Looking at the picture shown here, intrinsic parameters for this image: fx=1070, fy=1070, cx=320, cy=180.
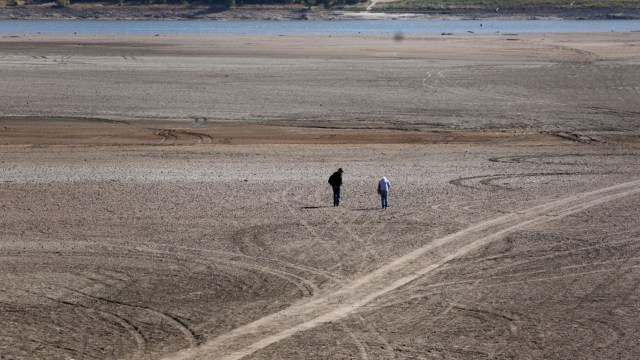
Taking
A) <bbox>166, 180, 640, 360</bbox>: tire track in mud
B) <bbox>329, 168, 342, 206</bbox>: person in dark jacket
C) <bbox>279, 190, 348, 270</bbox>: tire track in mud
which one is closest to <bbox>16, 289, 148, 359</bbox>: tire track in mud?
<bbox>166, 180, 640, 360</bbox>: tire track in mud

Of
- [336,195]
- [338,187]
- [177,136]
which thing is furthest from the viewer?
[177,136]

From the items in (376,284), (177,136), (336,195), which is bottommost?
(177,136)

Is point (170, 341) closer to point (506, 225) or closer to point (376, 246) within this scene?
point (376, 246)

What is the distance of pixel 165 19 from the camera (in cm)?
11094

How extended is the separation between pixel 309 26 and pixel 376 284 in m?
84.6

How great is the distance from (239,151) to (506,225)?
34.2 ft

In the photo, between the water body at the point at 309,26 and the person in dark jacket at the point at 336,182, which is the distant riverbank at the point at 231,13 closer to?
the water body at the point at 309,26

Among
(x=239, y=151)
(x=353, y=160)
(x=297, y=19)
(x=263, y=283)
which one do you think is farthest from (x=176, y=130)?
(x=297, y=19)

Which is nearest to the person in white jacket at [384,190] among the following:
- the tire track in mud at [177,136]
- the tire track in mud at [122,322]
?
the tire track in mud at [122,322]

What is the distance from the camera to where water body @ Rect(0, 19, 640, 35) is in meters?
88.8

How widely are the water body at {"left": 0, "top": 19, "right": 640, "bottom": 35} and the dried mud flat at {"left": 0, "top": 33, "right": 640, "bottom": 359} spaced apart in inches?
1710

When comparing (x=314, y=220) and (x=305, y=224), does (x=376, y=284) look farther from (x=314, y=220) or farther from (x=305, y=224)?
(x=314, y=220)

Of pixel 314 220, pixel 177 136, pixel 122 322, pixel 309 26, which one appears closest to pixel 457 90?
pixel 177 136

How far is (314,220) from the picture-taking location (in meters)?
21.1
